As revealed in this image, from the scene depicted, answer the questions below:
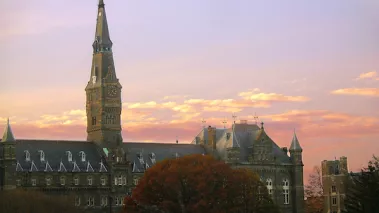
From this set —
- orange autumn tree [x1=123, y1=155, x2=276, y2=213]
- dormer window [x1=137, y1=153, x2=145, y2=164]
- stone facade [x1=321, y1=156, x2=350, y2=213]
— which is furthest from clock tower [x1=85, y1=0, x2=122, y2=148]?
stone facade [x1=321, y1=156, x2=350, y2=213]

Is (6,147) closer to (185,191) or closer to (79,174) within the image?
(79,174)

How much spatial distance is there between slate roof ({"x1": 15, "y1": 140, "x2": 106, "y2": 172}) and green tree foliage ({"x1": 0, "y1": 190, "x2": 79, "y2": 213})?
13.3 metres

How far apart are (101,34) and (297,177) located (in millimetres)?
46284

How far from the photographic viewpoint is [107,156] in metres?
162

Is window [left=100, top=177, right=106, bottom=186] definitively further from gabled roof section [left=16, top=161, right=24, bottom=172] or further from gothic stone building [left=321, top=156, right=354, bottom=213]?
gothic stone building [left=321, top=156, right=354, bottom=213]

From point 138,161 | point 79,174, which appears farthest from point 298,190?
point 79,174

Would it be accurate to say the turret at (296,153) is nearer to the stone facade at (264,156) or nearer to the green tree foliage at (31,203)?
the stone facade at (264,156)

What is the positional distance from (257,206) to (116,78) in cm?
4500

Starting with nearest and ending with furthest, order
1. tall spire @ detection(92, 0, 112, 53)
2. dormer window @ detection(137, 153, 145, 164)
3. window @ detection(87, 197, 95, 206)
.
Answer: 1. window @ detection(87, 197, 95, 206)
2. dormer window @ detection(137, 153, 145, 164)
3. tall spire @ detection(92, 0, 112, 53)

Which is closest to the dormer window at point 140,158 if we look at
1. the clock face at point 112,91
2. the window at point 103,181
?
the window at point 103,181

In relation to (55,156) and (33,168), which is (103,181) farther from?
(33,168)

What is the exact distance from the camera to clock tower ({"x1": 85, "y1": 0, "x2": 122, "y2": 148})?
168 m

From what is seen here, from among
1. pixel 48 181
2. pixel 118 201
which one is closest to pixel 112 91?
pixel 118 201

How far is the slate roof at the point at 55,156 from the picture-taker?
506 ft
